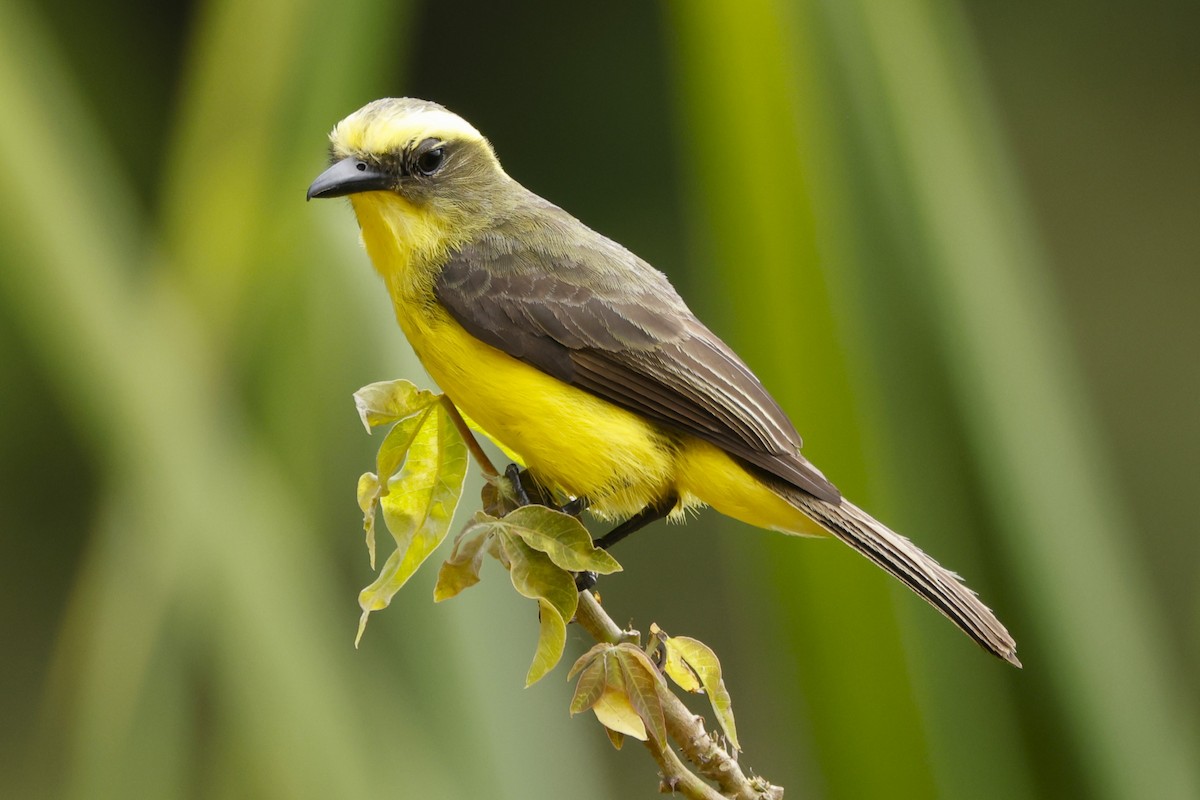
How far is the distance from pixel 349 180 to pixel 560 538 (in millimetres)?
721

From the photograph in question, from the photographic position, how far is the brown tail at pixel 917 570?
155cm

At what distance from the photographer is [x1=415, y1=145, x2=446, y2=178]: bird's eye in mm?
1944

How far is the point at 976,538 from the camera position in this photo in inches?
66.6

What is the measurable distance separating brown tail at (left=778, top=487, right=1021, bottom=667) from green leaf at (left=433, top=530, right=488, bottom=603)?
0.53m

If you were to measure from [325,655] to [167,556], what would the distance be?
29 cm

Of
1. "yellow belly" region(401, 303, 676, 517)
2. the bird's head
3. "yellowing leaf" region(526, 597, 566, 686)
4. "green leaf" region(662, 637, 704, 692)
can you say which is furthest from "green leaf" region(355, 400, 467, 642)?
the bird's head

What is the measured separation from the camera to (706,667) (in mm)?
1339

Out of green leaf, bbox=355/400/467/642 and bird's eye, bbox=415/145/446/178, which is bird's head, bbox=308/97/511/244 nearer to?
bird's eye, bbox=415/145/446/178

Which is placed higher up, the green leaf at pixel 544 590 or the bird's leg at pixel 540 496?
the green leaf at pixel 544 590

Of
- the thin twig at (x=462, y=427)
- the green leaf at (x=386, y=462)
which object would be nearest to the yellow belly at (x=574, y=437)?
the thin twig at (x=462, y=427)

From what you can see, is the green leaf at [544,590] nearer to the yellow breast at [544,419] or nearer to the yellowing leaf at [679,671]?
the yellowing leaf at [679,671]

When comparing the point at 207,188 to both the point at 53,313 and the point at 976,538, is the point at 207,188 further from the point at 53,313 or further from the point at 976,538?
the point at 976,538

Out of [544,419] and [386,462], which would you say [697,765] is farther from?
[544,419]

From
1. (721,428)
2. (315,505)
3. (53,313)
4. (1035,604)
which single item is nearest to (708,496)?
(721,428)
